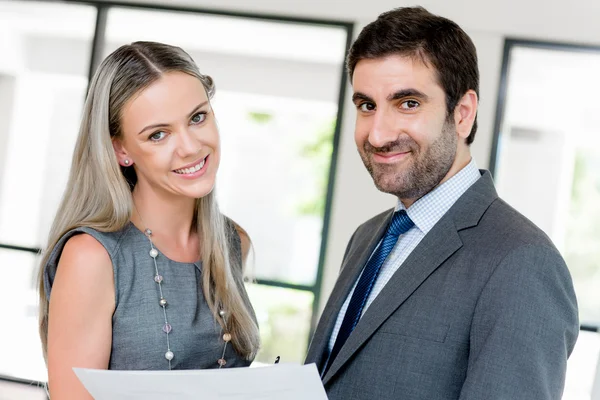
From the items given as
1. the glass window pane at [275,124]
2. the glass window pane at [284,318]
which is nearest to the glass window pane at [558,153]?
the glass window pane at [275,124]

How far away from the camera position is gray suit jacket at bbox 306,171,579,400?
1475mm

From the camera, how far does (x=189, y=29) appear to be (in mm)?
4934

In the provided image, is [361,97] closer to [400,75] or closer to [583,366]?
[400,75]

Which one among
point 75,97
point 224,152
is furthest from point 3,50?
point 224,152

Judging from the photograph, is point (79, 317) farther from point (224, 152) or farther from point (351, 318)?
point (224, 152)

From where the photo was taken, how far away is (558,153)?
15.0ft

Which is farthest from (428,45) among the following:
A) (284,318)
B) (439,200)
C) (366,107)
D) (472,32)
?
(284,318)

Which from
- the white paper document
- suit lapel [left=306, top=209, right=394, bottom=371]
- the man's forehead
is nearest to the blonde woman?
suit lapel [left=306, top=209, right=394, bottom=371]

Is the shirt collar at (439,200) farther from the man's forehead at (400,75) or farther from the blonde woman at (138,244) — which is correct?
the blonde woman at (138,244)

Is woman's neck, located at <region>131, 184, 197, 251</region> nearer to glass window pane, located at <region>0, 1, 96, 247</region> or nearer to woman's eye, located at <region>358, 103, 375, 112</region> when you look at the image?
woman's eye, located at <region>358, 103, 375, 112</region>

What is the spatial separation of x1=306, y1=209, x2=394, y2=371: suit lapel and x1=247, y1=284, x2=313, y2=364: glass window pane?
2.58 meters

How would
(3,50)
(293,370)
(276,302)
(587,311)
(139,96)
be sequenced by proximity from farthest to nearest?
(3,50), (276,302), (587,311), (139,96), (293,370)

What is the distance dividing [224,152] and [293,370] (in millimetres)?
3498

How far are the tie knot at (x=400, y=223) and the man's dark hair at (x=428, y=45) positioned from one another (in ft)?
0.84
